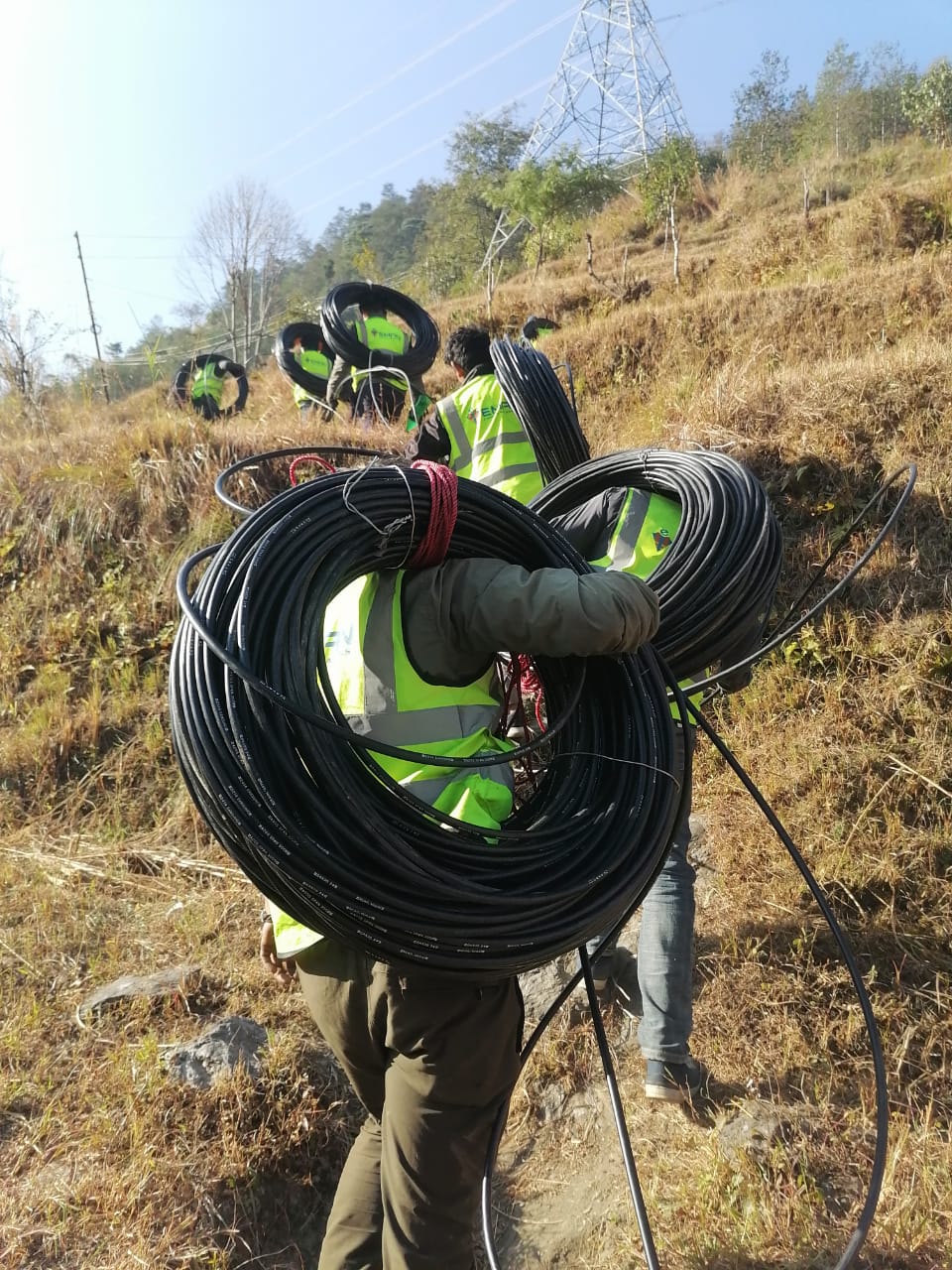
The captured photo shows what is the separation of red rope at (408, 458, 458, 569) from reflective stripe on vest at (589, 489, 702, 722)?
38.4 inches

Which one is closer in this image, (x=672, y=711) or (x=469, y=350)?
(x=672, y=711)

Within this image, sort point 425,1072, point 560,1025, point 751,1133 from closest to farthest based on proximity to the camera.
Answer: point 425,1072 < point 751,1133 < point 560,1025

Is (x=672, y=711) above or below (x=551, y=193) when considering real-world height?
below

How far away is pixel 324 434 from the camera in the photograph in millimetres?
6438

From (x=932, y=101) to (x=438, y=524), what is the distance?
958 inches

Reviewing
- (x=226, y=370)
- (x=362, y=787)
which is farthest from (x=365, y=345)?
(x=362, y=787)

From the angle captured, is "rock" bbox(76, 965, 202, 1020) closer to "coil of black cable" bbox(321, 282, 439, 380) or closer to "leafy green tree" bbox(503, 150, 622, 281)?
"coil of black cable" bbox(321, 282, 439, 380)

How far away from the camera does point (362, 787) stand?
1.62 m

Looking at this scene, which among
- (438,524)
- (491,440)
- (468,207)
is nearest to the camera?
(438,524)

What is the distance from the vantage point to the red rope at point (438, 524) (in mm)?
1842

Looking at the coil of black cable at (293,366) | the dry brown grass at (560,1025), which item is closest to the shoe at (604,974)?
the dry brown grass at (560,1025)

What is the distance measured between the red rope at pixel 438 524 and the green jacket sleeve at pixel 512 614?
0.03 metres

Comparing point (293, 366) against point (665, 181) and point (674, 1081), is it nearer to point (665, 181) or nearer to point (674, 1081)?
point (674, 1081)

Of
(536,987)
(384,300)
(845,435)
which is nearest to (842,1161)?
(536,987)
